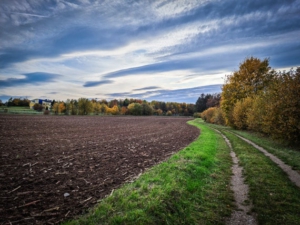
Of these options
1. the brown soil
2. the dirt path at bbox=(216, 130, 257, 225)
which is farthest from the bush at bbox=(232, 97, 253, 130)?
the dirt path at bbox=(216, 130, 257, 225)

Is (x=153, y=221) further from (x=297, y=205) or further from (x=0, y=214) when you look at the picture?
(x=297, y=205)

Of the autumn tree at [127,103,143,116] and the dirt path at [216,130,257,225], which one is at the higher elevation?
the autumn tree at [127,103,143,116]

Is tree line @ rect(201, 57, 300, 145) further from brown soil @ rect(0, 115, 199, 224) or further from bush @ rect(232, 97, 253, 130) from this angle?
brown soil @ rect(0, 115, 199, 224)

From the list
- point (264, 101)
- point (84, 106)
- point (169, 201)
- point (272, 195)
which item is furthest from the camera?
point (84, 106)

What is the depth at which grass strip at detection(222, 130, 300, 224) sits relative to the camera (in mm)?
5916

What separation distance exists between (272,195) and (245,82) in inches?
1670

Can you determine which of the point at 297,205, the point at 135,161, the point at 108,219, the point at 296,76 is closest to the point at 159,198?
the point at 108,219

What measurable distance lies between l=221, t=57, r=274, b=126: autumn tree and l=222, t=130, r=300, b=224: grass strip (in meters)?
35.5

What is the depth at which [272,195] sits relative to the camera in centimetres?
739

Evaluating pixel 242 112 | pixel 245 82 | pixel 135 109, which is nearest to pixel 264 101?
pixel 242 112

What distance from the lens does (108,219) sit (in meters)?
5.46

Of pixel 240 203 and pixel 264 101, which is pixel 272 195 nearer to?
pixel 240 203

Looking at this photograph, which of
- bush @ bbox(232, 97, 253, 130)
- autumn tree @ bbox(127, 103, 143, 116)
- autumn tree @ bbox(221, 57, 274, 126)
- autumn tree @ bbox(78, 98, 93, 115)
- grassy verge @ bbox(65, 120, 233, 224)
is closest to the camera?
grassy verge @ bbox(65, 120, 233, 224)

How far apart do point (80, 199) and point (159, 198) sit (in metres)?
3.02
